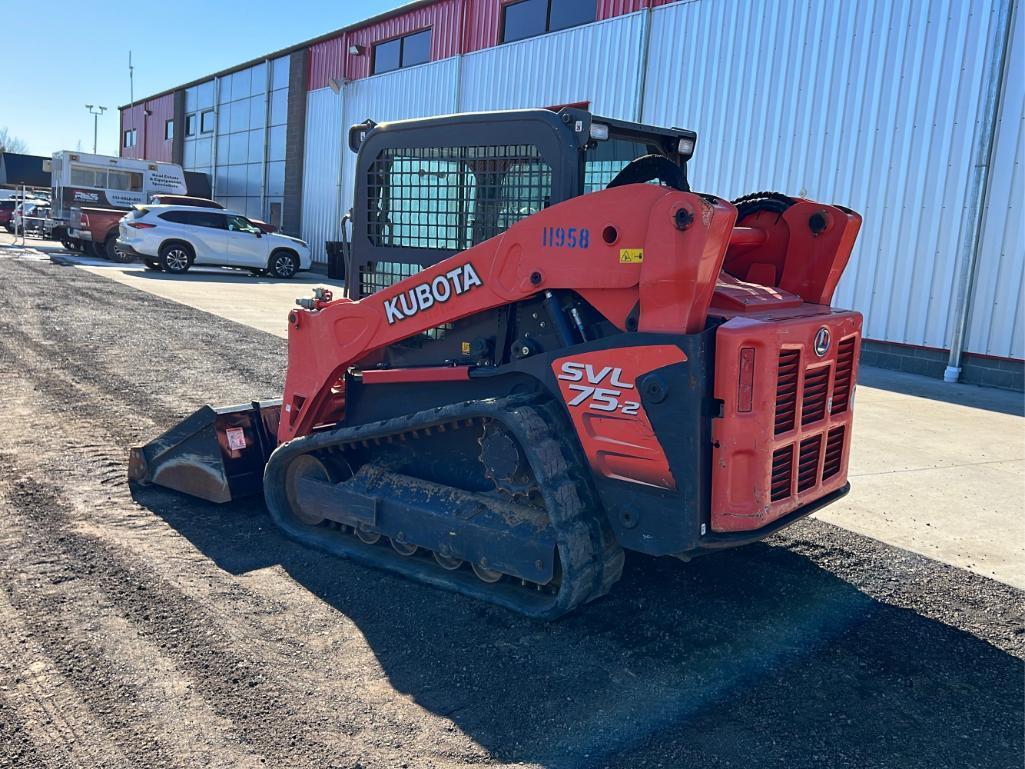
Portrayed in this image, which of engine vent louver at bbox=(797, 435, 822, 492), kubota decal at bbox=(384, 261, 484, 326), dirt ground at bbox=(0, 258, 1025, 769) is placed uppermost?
kubota decal at bbox=(384, 261, 484, 326)

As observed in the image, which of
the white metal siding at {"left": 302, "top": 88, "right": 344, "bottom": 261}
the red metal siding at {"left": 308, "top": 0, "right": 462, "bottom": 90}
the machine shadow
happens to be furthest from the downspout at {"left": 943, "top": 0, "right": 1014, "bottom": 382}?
the white metal siding at {"left": 302, "top": 88, "right": 344, "bottom": 261}

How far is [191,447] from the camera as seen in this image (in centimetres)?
521

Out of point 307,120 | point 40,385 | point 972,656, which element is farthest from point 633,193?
point 307,120

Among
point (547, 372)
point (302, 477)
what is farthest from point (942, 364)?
point (302, 477)

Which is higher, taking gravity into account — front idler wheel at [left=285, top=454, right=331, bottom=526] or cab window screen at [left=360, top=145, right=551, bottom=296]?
cab window screen at [left=360, top=145, right=551, bottom=296]

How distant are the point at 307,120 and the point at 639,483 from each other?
1041 inches

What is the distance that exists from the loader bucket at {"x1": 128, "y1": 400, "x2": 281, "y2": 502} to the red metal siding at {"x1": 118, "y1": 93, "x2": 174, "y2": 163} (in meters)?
37.9

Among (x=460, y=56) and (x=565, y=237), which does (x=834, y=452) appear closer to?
(x=565, y=237)

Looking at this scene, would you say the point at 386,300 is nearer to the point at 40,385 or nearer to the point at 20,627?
the point at 20,627

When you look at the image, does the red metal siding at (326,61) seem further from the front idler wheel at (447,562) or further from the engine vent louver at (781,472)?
the engine vent louver at (781,472)

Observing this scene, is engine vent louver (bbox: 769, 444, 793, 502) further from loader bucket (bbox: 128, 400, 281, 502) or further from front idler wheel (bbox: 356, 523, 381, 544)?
loader bucket (bbox: 128, 400, 281, 502)

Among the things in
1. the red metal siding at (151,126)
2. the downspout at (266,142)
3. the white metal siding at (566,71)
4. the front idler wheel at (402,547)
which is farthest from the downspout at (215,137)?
the front idler wheel at (402,547)

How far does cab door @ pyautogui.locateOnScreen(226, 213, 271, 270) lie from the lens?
864 inches

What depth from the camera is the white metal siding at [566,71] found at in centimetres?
1638
